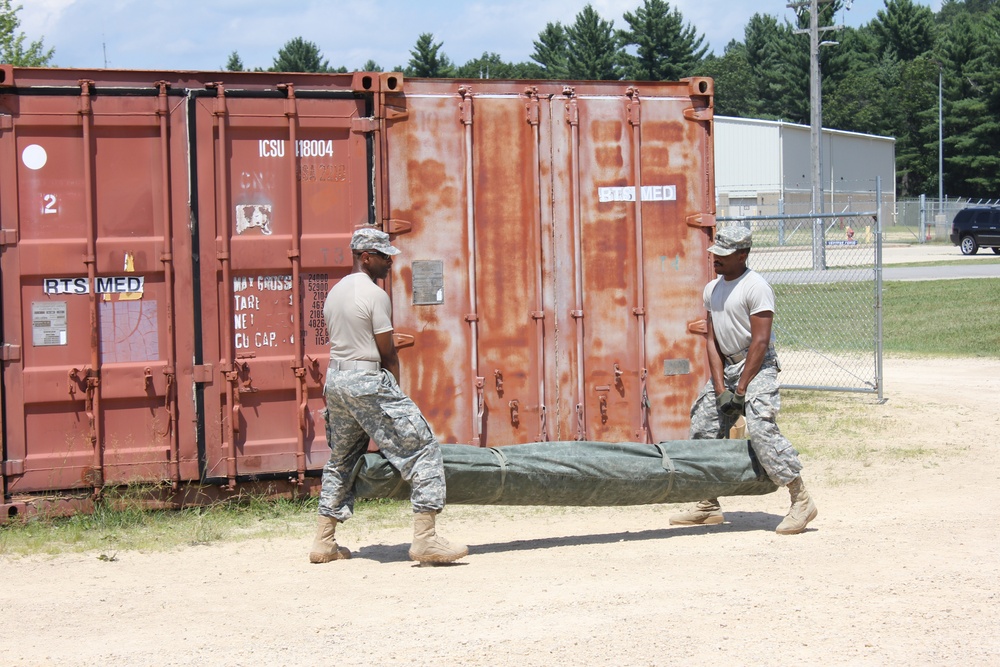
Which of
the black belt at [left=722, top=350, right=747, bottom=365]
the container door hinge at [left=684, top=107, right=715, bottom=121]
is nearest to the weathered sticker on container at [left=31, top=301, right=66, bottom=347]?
the black belt at [left=722, top=350, right=747, bottom=365]

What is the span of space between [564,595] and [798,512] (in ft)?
6.78

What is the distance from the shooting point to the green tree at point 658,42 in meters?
85.4

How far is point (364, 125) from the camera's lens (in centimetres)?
848

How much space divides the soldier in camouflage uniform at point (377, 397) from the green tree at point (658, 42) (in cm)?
8025

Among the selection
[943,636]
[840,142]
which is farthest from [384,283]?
[840,142]

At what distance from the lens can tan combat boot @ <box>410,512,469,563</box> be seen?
6809 millimetres

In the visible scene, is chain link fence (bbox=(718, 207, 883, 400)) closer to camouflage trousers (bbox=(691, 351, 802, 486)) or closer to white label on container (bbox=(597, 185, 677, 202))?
white label on container (bbox=(597, 185, 677, 202))

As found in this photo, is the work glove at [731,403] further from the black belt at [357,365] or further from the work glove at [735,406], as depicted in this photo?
the black belt at [357,365]

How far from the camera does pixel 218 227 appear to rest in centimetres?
813

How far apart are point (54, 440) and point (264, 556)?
73.3 inches

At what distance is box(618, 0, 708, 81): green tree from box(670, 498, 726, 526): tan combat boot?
79228 mm

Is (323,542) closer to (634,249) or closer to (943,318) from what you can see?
(634,249)

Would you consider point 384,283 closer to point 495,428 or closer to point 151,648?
point 495,428

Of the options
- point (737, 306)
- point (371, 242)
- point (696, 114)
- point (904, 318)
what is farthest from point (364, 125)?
point (904, 318)
